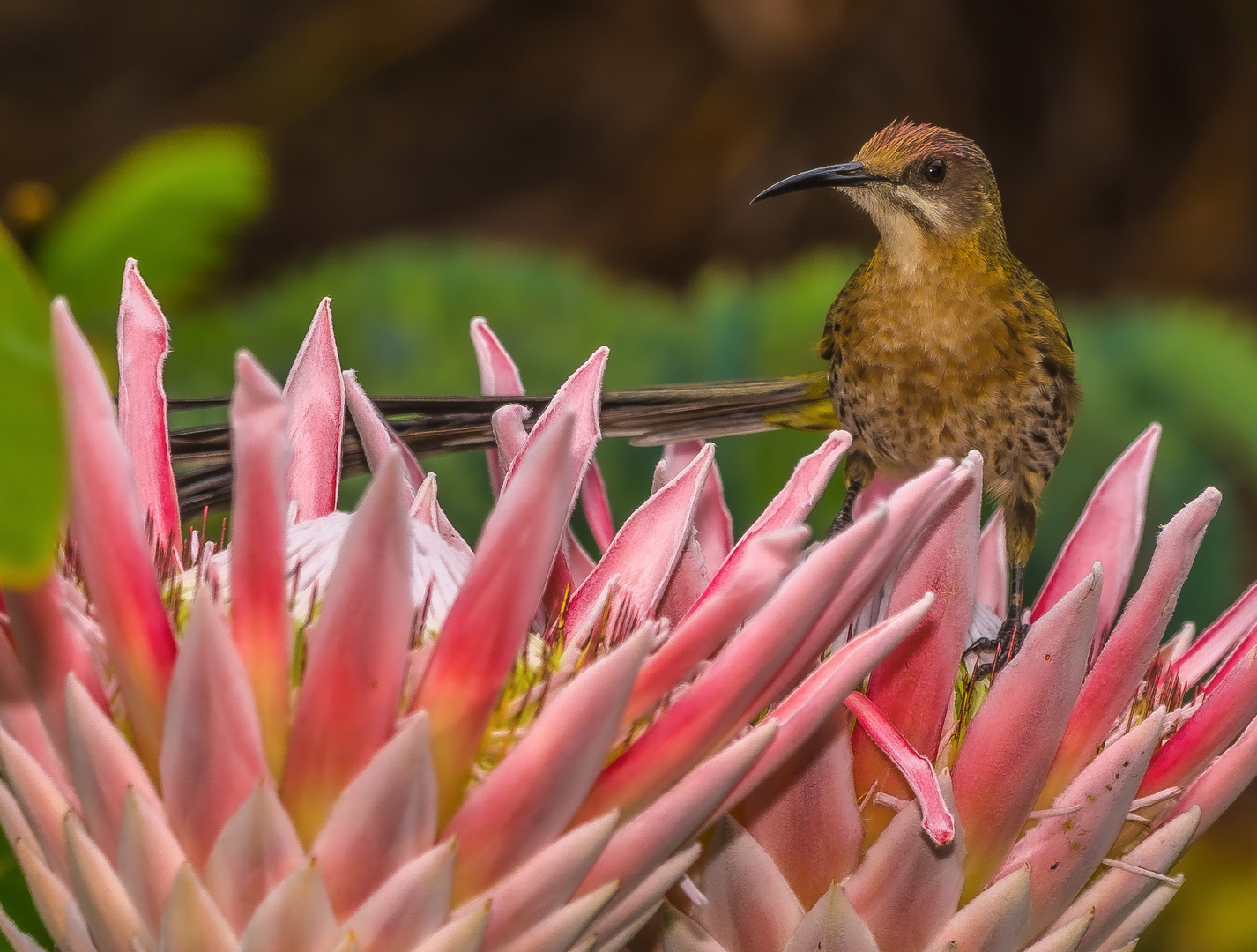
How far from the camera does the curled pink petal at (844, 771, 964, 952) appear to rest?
0.40 metres

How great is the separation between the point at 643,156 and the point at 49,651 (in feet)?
7.26

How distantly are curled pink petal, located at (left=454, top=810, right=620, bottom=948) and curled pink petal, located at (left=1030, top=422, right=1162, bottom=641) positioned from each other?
0.27m

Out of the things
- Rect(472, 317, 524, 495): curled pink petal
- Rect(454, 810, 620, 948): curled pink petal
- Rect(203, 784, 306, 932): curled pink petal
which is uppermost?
Rect(472, 317, 524, 495): curled pink petal

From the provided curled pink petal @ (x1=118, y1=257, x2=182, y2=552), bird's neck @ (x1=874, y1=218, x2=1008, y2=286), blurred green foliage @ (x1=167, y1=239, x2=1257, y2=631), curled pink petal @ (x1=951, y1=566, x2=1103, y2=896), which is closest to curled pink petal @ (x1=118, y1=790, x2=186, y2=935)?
curled pink petal @ (x1=118, y1=257, x2=182, y2=552)

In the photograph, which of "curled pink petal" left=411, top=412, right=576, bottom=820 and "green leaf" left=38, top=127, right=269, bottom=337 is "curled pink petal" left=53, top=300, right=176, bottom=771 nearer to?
"curled pink petal" left=411, top=412, right=576, bottom=820

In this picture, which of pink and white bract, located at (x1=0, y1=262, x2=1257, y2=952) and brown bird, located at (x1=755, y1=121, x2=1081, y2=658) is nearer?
pink and white bract, located at (x1=0, y1=262, x2=1257, y2=952)

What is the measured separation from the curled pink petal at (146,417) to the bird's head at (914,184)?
274 millimetres

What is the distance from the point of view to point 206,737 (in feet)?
1.01

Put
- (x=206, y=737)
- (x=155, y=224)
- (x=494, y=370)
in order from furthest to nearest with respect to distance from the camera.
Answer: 1. (x=155, y=224)
2. (x=494, y=370)
3. (x=206, y=737)

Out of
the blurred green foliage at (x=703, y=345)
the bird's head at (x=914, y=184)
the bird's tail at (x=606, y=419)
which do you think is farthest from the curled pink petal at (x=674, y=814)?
the blurred green foliage at (x=703, y=345)

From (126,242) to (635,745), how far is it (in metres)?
0.88

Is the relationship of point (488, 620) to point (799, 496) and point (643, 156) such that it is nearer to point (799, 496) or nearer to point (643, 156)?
point (799, 496)

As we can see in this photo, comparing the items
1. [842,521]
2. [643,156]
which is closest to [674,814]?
[842,521]

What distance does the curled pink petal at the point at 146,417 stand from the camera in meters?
0.41
